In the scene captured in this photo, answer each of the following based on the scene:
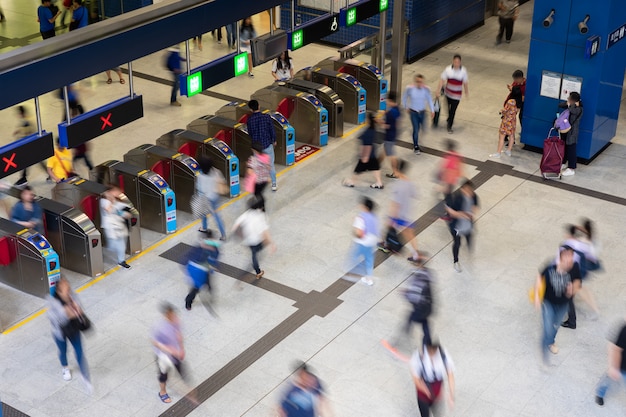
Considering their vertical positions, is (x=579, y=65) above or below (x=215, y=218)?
above

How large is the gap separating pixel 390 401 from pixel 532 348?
2.23 meters

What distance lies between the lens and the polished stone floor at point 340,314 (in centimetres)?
1122

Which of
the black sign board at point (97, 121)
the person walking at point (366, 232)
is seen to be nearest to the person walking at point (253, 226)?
the person walking at point (366, 232)

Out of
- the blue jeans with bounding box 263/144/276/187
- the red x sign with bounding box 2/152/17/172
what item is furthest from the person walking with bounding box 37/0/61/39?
the red x sign with bounding box 2/152/17/172

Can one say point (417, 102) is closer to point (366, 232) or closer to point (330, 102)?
point (330, 102)

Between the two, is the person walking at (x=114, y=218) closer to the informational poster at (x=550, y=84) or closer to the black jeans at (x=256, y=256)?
the black jeans at (x=256, y=256)

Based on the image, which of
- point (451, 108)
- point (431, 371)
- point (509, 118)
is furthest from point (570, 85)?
point (431, 371)

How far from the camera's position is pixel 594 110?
55.8ft

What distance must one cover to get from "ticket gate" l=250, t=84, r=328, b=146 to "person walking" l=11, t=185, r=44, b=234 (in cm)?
604

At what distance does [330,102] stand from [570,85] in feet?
14.9

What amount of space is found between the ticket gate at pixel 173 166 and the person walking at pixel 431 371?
21.5ft

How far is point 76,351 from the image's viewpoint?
36.0 ft

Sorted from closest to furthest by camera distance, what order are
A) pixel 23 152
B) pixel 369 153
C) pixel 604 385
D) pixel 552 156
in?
pixel 604 385
pixel 23 152
pixel 369 153
pixel 552 156

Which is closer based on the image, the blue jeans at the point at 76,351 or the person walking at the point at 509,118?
the blue jeans at the point at 76,351
